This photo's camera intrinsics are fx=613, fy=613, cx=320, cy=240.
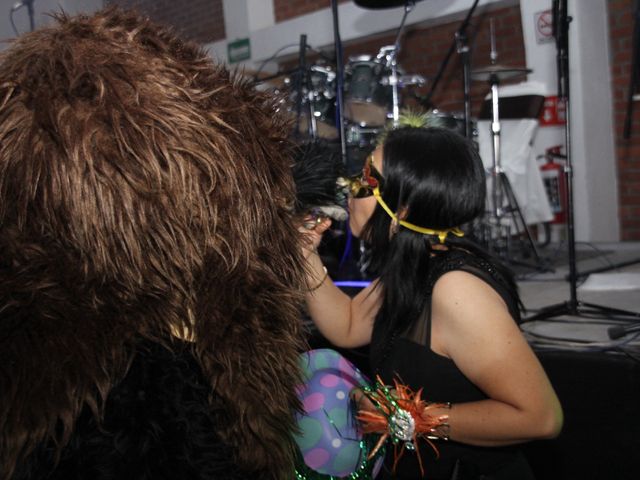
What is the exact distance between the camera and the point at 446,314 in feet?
4.38

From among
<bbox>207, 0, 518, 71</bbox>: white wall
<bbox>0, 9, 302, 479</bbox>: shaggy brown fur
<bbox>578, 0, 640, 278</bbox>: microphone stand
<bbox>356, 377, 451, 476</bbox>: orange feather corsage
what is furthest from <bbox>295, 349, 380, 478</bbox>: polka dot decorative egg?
<bbox>207, 0, 518, 71</bbox>: white wall

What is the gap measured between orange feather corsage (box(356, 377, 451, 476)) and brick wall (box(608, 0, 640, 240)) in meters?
5.08

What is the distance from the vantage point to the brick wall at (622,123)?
18.2 feet

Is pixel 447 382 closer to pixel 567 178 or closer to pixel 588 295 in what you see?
pixel 567 178

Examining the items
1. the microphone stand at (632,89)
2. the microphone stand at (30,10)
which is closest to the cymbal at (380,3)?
the microphone stand at (632,89)

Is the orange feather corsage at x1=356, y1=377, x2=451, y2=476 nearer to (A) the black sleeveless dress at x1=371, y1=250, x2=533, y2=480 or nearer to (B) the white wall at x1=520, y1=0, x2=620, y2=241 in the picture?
(A) the black sleeveless dress at x1=371, y1=250, x2=533, y2=480

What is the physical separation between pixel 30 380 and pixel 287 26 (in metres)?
7.38

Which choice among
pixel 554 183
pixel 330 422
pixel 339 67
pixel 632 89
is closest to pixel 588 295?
pixel 632 89

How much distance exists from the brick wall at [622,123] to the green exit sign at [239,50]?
4.24 meters

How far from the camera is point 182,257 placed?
Result: 25.9 inches

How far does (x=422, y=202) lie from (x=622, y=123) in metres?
4.97

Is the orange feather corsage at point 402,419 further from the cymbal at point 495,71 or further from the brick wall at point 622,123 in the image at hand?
the brick wall at point 622,123

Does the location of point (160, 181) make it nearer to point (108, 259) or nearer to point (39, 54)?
point (108, 259)

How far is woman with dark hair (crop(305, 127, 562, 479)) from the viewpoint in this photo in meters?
1.27
